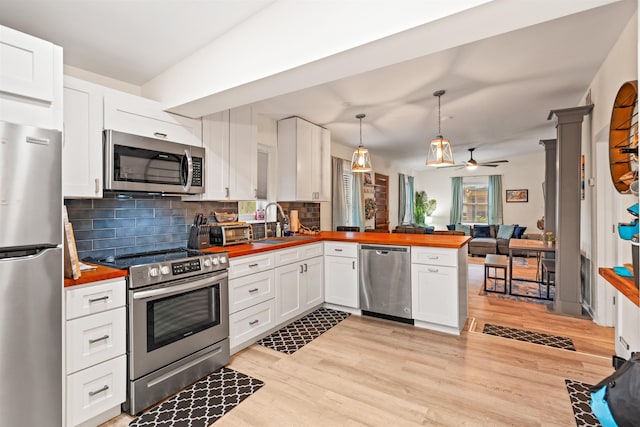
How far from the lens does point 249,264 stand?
9.20ft

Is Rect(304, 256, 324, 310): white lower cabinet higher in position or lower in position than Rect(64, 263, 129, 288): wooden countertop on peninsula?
lower

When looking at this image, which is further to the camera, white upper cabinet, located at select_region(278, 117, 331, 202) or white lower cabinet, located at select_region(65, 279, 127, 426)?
white upper cabinet, located at select_region(278, 117, 331, 202)

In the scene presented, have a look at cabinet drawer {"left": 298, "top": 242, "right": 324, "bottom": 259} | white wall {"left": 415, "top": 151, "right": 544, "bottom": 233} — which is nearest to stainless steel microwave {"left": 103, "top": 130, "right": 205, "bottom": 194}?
cabinet drawer {"left": 298, "top": 242, "right": 324, "bottom": 259}

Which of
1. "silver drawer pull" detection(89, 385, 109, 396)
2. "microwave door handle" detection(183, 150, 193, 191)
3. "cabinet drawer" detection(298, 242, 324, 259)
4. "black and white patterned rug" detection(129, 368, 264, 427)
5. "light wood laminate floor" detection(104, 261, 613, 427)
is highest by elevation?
"microwave door handle" detection(183, 150, 193, 191)

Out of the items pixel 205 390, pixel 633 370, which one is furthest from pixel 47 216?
pixel 633 370

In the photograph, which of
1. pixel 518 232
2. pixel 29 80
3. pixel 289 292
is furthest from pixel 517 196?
pixel 29 80

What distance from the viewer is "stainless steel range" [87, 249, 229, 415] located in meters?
1.96

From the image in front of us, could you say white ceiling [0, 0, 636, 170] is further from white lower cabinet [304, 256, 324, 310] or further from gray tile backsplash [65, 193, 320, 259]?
white lower cabinet [304, 256, 324, 310]

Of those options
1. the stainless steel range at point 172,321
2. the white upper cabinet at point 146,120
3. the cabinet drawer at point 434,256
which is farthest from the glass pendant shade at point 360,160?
the stainless steel range at point 172,321

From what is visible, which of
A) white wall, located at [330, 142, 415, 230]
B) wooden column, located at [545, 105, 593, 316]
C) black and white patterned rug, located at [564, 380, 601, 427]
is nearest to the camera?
black and white patterned rug, located at [564, 380, 601, 427]

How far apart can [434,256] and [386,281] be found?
589 millimetres

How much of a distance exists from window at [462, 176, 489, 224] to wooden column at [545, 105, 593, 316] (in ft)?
18.3

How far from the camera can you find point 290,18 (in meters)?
1.90

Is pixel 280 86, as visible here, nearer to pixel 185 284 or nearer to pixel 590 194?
pixel 185 284
